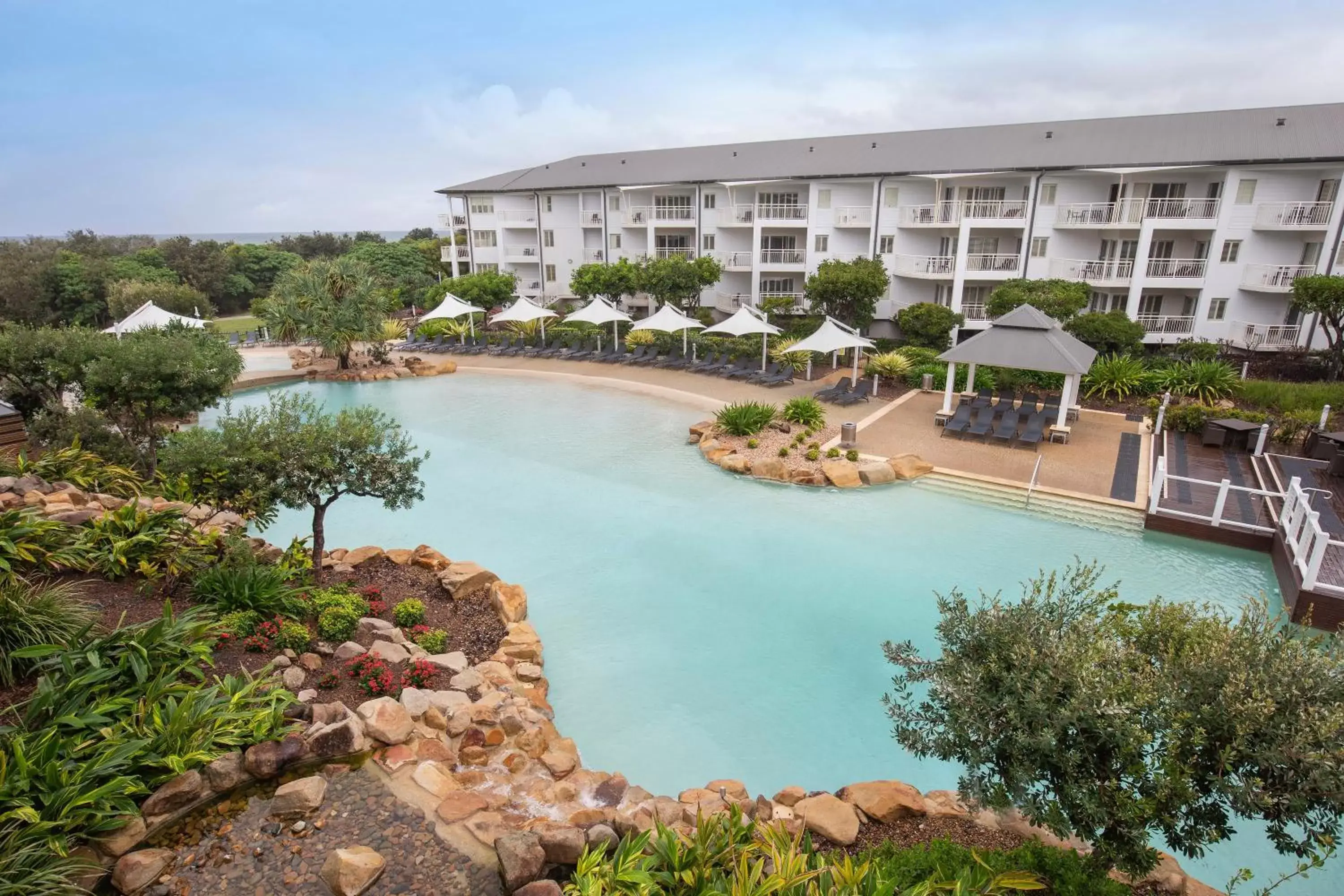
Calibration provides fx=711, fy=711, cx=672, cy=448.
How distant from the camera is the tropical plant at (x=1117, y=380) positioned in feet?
65.6

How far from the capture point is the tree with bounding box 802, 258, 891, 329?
24.9 m

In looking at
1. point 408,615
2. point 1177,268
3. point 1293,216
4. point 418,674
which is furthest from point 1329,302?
point 418,674

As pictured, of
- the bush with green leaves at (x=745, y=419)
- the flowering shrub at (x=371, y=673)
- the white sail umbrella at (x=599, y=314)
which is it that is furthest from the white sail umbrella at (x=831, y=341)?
the flowering shrub at (x=371, y=673)

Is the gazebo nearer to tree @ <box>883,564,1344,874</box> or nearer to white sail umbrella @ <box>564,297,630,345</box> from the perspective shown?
white sail umbrella @ <box>564,297,630,345</box>

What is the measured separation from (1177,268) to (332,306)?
29752mm

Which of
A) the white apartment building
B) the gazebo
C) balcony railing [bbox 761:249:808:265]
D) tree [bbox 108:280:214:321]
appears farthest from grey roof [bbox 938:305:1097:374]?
tree [bbox 108:280:214:321]

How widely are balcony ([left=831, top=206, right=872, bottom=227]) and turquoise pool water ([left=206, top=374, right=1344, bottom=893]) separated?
1682 centimetres

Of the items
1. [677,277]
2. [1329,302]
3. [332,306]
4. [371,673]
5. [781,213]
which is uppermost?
[781,213]

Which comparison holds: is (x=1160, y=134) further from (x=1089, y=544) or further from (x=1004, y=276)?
(x=1089, y=544)

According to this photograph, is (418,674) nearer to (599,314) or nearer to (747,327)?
(747,327)

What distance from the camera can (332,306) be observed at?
25797 millimetres

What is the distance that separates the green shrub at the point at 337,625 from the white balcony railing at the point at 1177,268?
1068 inches

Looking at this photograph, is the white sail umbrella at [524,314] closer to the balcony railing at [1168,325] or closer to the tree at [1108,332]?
the tree at [1108,332]

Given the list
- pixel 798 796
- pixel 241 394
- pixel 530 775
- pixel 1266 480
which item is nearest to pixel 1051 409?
pixel 1266 480
